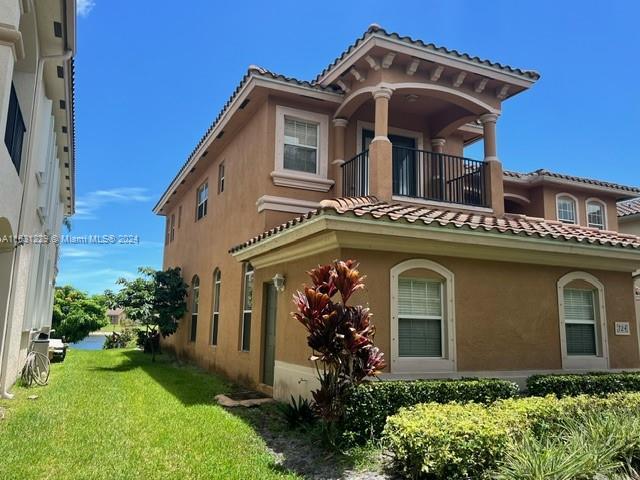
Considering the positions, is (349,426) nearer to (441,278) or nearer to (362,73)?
(441,278)

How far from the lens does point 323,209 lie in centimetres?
747

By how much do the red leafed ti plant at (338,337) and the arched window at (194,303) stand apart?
11451 millimetres

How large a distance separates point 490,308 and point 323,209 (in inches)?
155

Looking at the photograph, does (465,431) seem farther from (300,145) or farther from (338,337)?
(300,145)

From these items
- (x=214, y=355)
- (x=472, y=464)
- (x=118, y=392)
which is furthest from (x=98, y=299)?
(x=472, y=464)

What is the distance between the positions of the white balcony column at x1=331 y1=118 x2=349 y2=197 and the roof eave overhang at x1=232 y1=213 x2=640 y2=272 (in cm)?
289

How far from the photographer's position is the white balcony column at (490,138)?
12.0 metres

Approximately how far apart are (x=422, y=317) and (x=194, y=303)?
11.5 metres

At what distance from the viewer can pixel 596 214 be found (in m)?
19.7

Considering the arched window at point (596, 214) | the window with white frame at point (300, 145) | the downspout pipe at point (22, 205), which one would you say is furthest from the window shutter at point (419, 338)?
the arched window at point (596, 214)

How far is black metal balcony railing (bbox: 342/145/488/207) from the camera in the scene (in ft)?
39.5

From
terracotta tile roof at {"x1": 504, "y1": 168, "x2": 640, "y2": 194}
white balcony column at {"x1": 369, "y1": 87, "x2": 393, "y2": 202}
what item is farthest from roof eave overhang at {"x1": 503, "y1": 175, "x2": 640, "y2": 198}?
white balcony column at {"x1": 369, "y1": 87, "x2": 393, "y2": 202}

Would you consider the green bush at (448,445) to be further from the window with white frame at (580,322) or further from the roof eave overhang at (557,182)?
the roof eave overhang at (557,182)

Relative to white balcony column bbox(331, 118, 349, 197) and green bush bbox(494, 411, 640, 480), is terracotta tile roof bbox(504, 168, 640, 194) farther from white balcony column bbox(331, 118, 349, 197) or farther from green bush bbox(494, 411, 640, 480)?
green bush bbox(494, 411, 640, 480)
